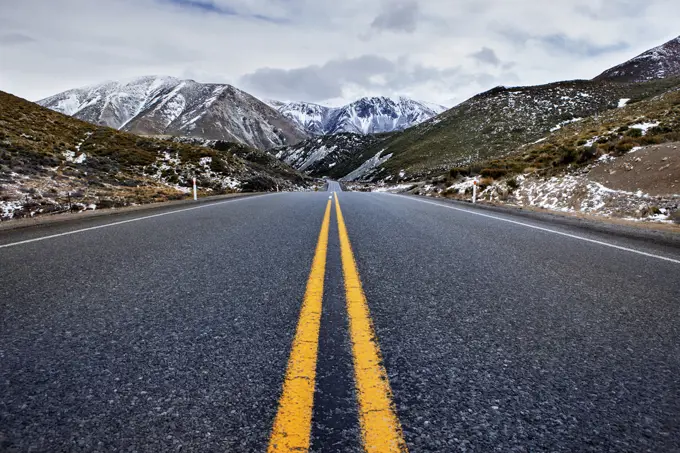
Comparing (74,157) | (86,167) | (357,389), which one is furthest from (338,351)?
(74,157)

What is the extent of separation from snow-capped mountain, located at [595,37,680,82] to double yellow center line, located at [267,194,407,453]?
137 metres

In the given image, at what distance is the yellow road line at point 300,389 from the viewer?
142 cm

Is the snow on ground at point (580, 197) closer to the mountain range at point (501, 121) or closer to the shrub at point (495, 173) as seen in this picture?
the shrub at point (495, 173)

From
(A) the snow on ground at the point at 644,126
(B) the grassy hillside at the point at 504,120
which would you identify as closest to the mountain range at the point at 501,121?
(B) the grassy hillside at the point at 504,120

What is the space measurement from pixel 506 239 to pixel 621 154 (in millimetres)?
12575

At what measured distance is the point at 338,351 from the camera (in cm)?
212

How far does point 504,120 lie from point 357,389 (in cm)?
8619

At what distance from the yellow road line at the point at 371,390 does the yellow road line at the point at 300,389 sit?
211 mm

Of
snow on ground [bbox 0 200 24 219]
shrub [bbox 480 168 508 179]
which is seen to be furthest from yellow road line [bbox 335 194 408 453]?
shrub [bbox 480 168 508 179]

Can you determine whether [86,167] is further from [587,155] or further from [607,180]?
[587,155]

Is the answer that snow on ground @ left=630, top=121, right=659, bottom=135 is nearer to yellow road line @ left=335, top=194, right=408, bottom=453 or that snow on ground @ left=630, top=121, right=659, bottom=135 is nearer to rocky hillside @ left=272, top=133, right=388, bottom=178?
yellow road line @ left=335, top=194, right=408, bottom=453

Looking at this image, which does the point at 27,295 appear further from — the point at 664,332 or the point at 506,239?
the point at 506,239

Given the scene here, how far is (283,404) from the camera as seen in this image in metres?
1.64

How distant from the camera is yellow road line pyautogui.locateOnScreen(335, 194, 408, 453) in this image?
1.42m
